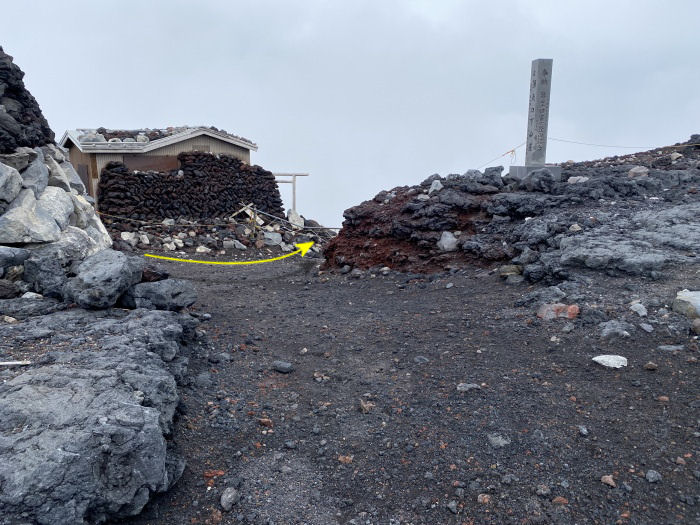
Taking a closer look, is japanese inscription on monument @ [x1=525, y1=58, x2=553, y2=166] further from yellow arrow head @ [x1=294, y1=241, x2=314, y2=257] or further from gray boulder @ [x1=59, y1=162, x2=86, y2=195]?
gray boulder @ [x1=59, y1=162, x2=86, y2=195]

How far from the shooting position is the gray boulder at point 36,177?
773cm

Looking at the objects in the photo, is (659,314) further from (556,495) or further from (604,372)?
(556,495)

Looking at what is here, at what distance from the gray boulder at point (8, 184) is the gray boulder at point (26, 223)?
79mm

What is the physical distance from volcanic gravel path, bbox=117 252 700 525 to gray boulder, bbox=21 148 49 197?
12.0 feet

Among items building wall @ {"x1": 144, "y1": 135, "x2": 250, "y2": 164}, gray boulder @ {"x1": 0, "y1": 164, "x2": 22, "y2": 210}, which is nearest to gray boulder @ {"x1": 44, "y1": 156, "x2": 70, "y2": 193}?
gray boulder @ {"x1": 0, "y1": 164, "x2": 22, "y2": 210}

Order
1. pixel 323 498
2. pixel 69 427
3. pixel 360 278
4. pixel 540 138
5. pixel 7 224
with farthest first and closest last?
1. pixel 540 138
2. pixel 360 278
3. pixel 7 224
4. pixel 323 498
5. pixel 69 427

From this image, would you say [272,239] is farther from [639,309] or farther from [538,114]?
[639,309]

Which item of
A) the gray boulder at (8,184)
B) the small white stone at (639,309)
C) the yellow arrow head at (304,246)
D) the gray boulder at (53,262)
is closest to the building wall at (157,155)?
the yellow arrow head at (304,246)

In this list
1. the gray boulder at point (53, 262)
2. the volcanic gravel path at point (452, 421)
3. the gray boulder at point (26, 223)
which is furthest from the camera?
the gray boulder at point (26, 223)

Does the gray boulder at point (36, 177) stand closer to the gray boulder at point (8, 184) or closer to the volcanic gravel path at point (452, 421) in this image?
the gray boulder at point (8, 184)

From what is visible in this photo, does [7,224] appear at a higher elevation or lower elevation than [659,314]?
higher

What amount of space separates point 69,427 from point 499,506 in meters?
3.01

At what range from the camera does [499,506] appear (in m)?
3.45

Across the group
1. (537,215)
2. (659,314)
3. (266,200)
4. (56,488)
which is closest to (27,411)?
(56,488)
